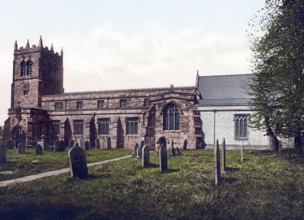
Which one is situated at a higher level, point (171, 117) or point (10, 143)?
point (171, 117)

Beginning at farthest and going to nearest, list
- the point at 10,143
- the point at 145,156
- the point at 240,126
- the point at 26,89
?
1. the point at 26,89
2. the point at 10,143
3. the point at 240,126
4. the point at 145,156

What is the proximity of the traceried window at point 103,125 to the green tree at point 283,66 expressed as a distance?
2095 centimetres

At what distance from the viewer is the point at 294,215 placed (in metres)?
7.30

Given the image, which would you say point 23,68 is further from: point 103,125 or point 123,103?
point 103,125

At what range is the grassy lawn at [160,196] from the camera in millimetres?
7395

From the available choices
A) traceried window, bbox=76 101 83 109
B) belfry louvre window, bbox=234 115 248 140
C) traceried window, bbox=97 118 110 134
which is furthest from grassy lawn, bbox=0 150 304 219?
traceried window, bbox=76 101 83 109

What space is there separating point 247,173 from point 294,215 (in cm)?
571

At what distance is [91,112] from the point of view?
3741 cm

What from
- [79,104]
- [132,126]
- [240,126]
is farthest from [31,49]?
[240,126]

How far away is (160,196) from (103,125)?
93.9 feet

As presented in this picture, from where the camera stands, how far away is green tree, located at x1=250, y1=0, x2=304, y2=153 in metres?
16.2

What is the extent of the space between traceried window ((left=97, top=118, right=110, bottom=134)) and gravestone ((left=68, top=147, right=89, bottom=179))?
24060mm

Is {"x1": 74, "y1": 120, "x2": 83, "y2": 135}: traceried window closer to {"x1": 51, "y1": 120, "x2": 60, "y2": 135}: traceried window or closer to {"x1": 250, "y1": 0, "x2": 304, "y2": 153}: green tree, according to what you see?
{"x1": 51, "y1": 120, "x2": 60, "y2": 135}: traceried window

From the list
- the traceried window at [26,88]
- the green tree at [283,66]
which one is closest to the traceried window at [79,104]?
the traceried window at [26,88]
